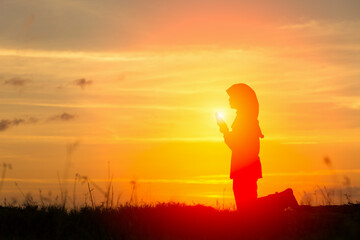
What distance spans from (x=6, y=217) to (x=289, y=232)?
630 centimetres

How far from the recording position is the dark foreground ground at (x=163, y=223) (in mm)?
12453

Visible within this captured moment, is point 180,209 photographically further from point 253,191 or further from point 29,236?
point 29,236

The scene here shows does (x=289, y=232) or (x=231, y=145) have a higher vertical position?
(x=231, y=145)

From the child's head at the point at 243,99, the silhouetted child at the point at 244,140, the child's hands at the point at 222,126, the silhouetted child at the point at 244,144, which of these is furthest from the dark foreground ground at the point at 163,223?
the child's head at the point at 243,99

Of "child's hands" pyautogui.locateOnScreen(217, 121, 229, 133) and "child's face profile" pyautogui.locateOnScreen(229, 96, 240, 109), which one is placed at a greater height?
"child's face profile" pyautogui.locateOnScreen(229, 96, 240, 109)

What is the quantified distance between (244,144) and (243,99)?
41.3 inches

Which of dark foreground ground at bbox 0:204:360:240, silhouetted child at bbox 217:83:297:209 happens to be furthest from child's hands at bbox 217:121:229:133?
dark foreground ground at bbox 0:204:360:240

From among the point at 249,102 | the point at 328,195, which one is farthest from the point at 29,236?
the point at 328,195

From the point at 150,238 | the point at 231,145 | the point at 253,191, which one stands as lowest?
the point at 150,238

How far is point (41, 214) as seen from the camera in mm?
13312

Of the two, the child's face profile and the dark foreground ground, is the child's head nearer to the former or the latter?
the child's face profile

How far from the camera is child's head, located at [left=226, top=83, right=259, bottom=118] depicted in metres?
13.5

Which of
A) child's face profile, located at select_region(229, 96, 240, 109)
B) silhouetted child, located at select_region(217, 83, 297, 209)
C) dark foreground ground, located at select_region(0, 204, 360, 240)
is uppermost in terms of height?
child's face profile, located at select_region(229, 96, 240, 109)

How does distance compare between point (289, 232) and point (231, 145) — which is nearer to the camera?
point (289, 232)
